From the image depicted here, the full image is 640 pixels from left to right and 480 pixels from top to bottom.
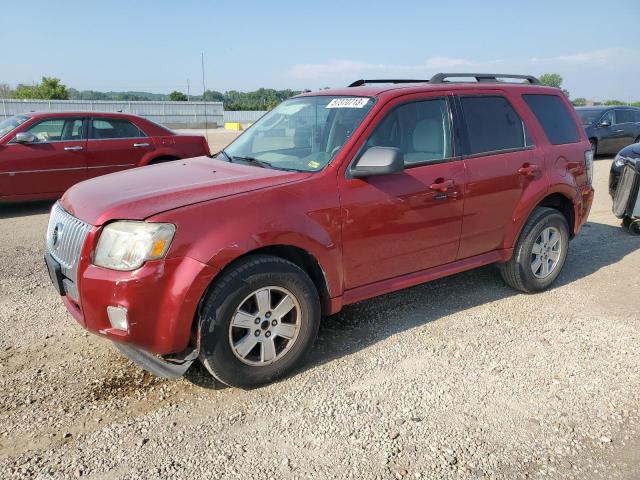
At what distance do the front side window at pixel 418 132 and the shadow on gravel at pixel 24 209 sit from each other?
6739 millimetres

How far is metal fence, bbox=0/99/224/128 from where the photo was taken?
3288 cm

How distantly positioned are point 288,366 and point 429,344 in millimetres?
1139

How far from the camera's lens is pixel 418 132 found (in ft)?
13.3

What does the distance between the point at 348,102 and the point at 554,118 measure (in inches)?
87.9

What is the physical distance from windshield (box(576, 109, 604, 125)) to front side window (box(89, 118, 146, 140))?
41.6 feet

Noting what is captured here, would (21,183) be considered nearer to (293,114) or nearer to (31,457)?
(293,114)

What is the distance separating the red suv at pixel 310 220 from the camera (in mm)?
2938

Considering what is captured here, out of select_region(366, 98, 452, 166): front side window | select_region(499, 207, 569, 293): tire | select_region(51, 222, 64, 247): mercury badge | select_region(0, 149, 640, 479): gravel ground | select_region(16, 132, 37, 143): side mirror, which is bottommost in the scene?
select_region(0, 149, 640, 479): gravel ground

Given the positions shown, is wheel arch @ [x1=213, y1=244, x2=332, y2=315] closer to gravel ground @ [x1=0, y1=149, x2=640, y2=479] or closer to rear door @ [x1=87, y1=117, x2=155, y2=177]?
gravel ground @ [x1=0, y1=149, x2=640, y2=479]

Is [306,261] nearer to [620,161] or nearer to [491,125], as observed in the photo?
[491,125]

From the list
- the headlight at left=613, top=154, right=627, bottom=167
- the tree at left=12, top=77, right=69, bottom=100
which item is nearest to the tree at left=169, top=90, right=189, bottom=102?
the tree at left=12, top=77, right=69, bottom=100

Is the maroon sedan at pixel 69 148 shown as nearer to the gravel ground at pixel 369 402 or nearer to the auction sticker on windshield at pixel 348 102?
the gravel ground at pixel 369 402

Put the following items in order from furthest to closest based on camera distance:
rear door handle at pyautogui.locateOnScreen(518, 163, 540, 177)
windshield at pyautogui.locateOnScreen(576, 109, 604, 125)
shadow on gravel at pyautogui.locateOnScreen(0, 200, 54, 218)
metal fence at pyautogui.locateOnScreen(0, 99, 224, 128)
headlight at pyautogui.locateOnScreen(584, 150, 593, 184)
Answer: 1. metal fence at pyautogui.locateOnScreen(0, 99, 224, 128)
2. windshield at pyautogui.locateOnScreen(576, 109, 604, 125)
3. shadow on gravel at pyautogui.locateOnScreen(0, 200, 54, 218)
4. headlight at pyautogui.locateOnScreen(584, 150, 593, 184)
5. rear door handle at pyautogui.locateOnScreen(518, 163, 540, 177)

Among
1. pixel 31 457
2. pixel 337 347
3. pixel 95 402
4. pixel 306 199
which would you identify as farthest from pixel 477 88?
pixel 31 457
